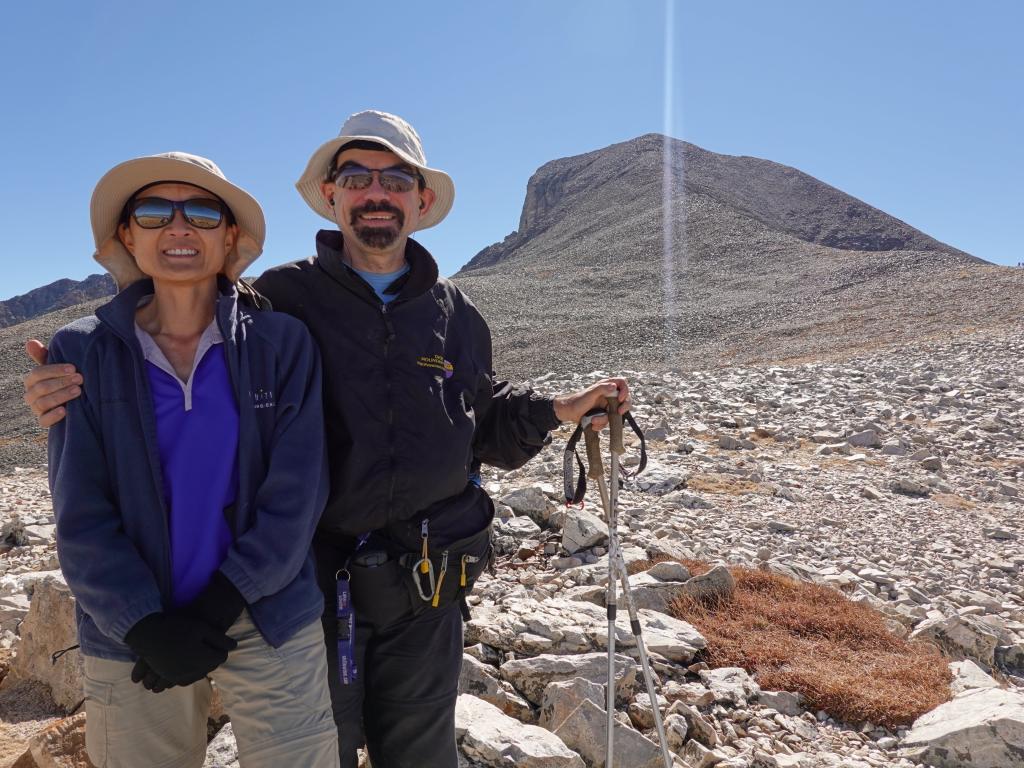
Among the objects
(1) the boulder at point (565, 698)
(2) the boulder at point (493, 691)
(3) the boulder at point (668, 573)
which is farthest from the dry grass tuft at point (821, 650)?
(2) the boulder at point (493, 691)

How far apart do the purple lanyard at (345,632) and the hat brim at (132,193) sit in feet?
3.72

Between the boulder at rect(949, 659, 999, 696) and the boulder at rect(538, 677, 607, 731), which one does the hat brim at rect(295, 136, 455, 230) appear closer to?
the boulder at rect(538, 677, 607, 731)

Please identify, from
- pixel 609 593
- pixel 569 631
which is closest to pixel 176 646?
pixel 609 593

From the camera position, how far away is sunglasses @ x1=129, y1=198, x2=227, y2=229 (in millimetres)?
2258

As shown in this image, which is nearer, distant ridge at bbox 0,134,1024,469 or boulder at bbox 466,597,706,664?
boulder at bbox 466,597,706,664

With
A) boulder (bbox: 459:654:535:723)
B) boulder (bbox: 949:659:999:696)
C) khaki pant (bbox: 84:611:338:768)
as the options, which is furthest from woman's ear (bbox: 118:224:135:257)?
boulder (bbox: 949:659:999:696)

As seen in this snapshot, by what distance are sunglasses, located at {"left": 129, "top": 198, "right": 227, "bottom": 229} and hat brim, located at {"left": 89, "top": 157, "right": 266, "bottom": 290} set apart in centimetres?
6

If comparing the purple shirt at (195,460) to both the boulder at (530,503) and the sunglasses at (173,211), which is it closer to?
the sunglasses at (173,211)

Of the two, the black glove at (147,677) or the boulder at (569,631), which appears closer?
the black glove at (147,677)

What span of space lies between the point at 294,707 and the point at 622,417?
163 centimetres

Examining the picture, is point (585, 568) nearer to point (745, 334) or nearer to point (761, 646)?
point (761, 646)

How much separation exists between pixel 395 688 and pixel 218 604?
2.65ft

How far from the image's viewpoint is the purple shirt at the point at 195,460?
2057 mm

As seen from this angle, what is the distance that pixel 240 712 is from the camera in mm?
2094
